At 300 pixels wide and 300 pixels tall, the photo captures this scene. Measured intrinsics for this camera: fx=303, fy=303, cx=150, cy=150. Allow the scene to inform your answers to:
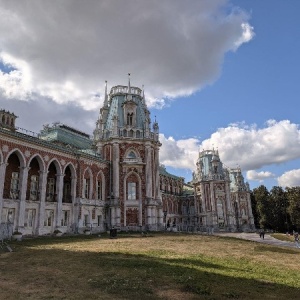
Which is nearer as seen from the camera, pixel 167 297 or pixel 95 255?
pixel 167 297

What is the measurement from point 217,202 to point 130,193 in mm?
36039

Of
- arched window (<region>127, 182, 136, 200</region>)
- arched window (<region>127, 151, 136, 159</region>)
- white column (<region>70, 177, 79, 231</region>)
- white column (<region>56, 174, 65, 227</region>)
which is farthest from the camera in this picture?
arched window (<region>127, 151, 136, 159</region>)

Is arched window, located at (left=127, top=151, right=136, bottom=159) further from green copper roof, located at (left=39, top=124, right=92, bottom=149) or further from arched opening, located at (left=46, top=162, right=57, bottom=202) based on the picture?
arched opening, located at (left=46, top=162, right=57, bottom=202)

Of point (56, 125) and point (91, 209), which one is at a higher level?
point (56, 125)

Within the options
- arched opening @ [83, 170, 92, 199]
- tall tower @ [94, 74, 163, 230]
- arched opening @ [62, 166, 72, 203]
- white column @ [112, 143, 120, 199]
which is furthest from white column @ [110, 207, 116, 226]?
arched opening @ [62, 166, 72, 203]

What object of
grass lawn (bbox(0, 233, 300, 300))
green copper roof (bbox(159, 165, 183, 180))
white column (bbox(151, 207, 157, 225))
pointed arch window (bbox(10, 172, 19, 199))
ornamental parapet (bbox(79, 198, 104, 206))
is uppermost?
green copper roof (bbox(159, 165, 183, 180))

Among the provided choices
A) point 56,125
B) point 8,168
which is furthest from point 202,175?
point 8,168

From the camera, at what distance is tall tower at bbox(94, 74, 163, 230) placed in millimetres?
46625

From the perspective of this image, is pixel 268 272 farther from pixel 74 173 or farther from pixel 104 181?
pixel 104 181

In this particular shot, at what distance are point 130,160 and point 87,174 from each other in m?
7.57

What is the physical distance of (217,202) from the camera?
77062 mm

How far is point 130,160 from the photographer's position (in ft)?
159

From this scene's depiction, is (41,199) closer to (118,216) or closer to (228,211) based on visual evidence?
(118,216)

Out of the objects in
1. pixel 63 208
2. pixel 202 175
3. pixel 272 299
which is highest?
pixel 202 175
